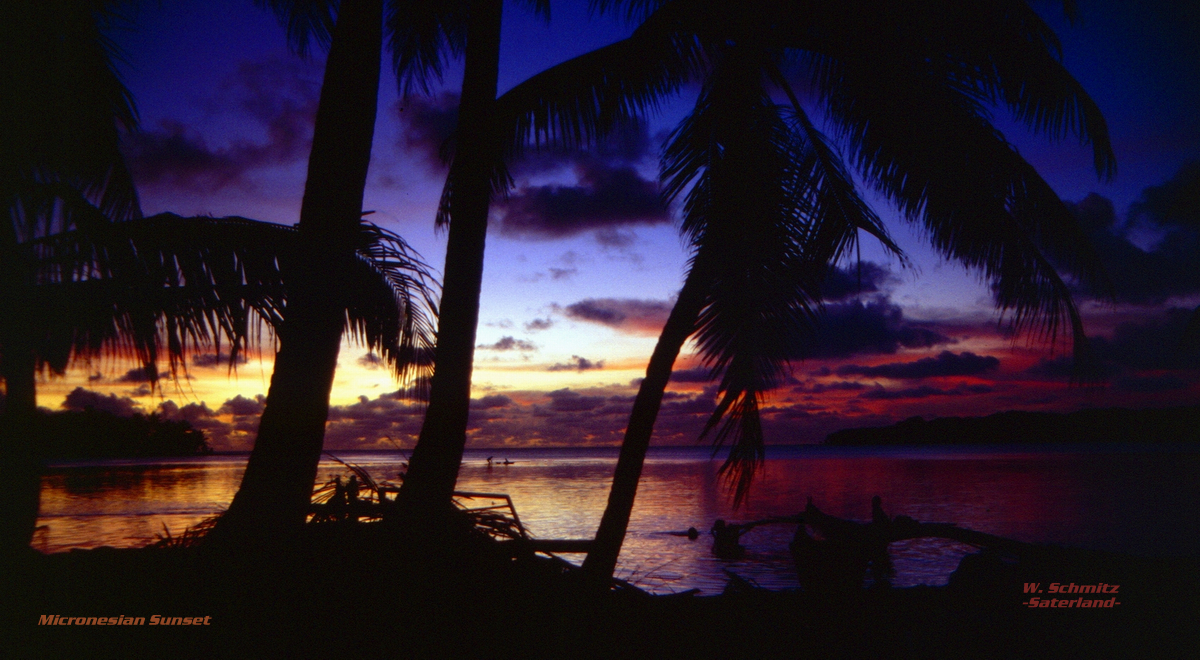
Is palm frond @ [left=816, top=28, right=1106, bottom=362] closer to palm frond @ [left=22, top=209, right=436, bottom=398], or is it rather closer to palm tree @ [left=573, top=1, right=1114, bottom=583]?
palm tree @ [left=573, top=1, right=1114, bottom=583]

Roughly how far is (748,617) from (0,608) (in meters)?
4.11

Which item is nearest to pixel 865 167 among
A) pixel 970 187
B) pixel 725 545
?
pixel 970 187

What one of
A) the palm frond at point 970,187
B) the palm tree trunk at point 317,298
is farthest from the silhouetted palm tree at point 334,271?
the palm frond at point 970,187

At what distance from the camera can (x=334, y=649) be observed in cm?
307

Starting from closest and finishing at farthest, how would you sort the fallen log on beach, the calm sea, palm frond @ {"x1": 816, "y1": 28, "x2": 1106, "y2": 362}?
palm frond @ {"x1": 816, "y1": 28, "x2": 1106, "y2": 362} → the fallen log on beach → the calm sea

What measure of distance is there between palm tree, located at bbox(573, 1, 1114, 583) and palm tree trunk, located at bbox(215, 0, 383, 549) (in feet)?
6.61

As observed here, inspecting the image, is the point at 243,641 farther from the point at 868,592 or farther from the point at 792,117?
the point at 792,117

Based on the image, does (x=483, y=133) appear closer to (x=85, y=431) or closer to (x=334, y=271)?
(x=334, y=271)

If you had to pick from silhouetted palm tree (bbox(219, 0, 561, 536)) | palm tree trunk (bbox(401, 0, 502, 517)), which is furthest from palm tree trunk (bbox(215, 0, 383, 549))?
palm tree trunk (bbox(401, 0, 502, 517))

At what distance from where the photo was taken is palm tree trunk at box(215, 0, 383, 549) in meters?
3.83

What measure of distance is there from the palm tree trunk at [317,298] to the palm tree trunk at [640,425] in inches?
78.6

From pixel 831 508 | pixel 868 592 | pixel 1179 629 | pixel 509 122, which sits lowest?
pixel 831 508

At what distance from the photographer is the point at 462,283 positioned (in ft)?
14.1

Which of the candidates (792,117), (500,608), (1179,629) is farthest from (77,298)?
(1179,629)
